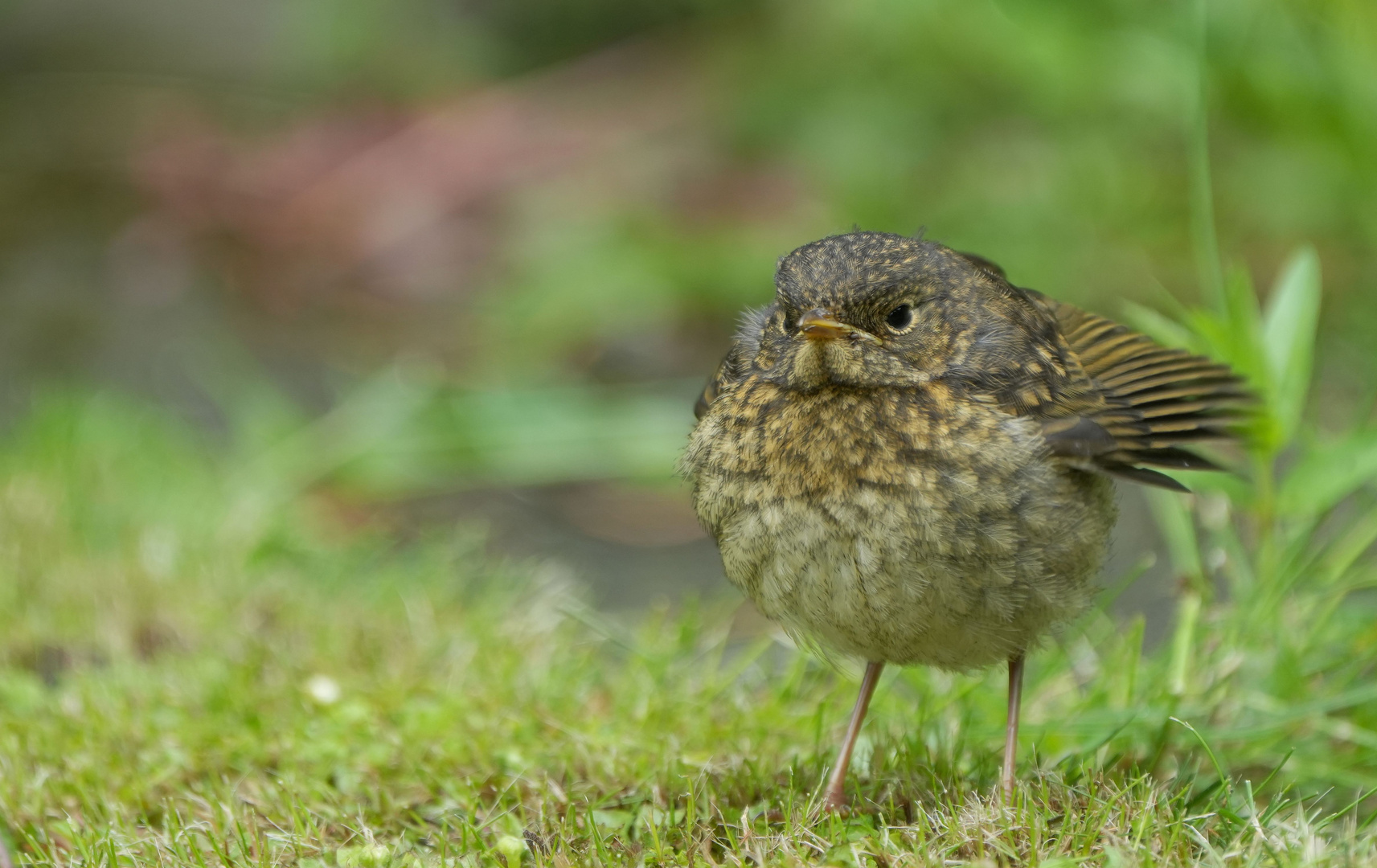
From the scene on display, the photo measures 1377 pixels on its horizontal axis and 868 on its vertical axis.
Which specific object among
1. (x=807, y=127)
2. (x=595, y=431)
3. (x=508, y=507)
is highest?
(x=807, y=127)

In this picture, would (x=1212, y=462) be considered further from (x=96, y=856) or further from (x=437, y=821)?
(x=96, y=856)

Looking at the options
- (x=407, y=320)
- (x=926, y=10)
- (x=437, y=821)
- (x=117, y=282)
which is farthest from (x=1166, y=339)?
(x=117, y=282)

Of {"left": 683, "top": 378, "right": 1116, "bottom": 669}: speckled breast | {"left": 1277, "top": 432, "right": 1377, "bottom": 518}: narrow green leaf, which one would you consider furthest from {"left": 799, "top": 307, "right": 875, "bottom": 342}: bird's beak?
{"left": 1277, "top": 432, "right": 1377, "bottom": 518}: narrow green leaf

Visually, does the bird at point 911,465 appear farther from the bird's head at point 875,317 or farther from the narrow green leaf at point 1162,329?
the narrow green leaf at point 1162,329

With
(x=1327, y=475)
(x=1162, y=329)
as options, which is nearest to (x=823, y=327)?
(x=1162, y=329)

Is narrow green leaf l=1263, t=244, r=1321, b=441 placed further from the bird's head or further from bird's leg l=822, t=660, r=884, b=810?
bird's leg l=822, t=660, r=884, b=810
